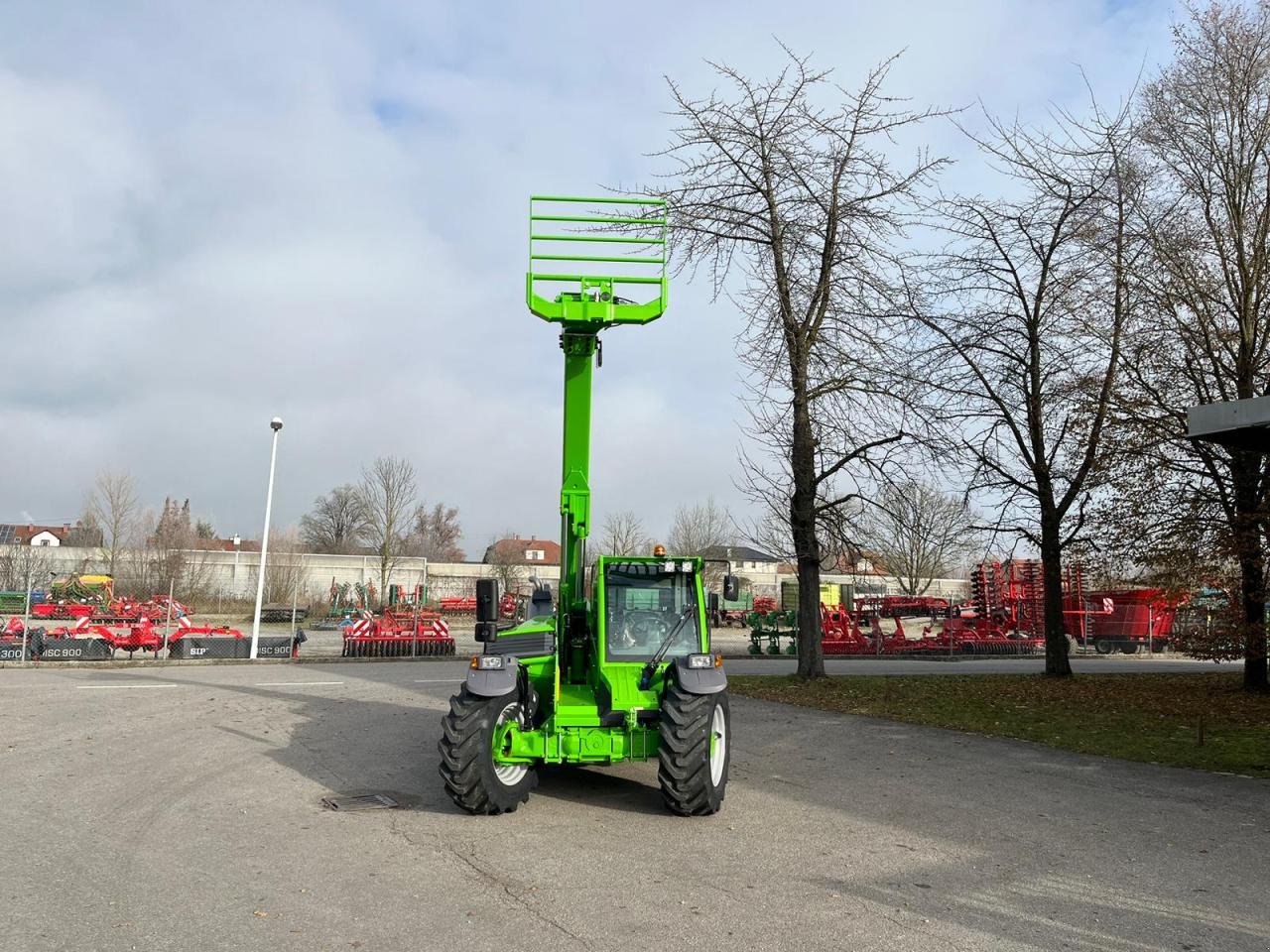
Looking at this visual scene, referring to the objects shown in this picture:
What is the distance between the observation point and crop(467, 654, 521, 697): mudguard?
8.64 meters

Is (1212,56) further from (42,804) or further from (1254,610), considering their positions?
(42,804)

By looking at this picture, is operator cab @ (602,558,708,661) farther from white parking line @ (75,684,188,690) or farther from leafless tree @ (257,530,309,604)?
leafless tree @ (257,530,309,604)

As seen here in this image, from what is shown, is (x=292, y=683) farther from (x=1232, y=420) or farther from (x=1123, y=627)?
(x=1123, y=627)

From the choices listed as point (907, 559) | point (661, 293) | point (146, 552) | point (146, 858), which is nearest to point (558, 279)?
point (661, 293)

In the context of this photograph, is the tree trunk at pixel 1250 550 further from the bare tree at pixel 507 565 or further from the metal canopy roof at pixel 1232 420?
the bare tree at pixel 507 565

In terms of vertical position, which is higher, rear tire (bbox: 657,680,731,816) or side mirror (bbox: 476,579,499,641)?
side mirror (bbox: 476,579,499,641)

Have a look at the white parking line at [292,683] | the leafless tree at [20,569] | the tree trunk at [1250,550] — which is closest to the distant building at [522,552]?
the leafless tree at [20,569]

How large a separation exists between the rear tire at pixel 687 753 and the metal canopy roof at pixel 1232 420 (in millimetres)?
5848

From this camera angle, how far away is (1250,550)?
14070 millimetres

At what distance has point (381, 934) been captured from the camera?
18.6 ft

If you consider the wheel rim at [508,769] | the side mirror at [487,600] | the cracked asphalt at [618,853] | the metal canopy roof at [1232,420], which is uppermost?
the metal canopy roof at [1232,420]

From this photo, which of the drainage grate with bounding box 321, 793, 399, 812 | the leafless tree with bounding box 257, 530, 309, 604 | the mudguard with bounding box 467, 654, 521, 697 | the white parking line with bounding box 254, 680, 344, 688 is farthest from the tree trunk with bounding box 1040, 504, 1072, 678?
the leafless tree with bounding box 257, 530, 309, 604

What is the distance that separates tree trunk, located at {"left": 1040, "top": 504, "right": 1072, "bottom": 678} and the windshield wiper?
1339 centimetres

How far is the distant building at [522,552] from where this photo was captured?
76300 mm
